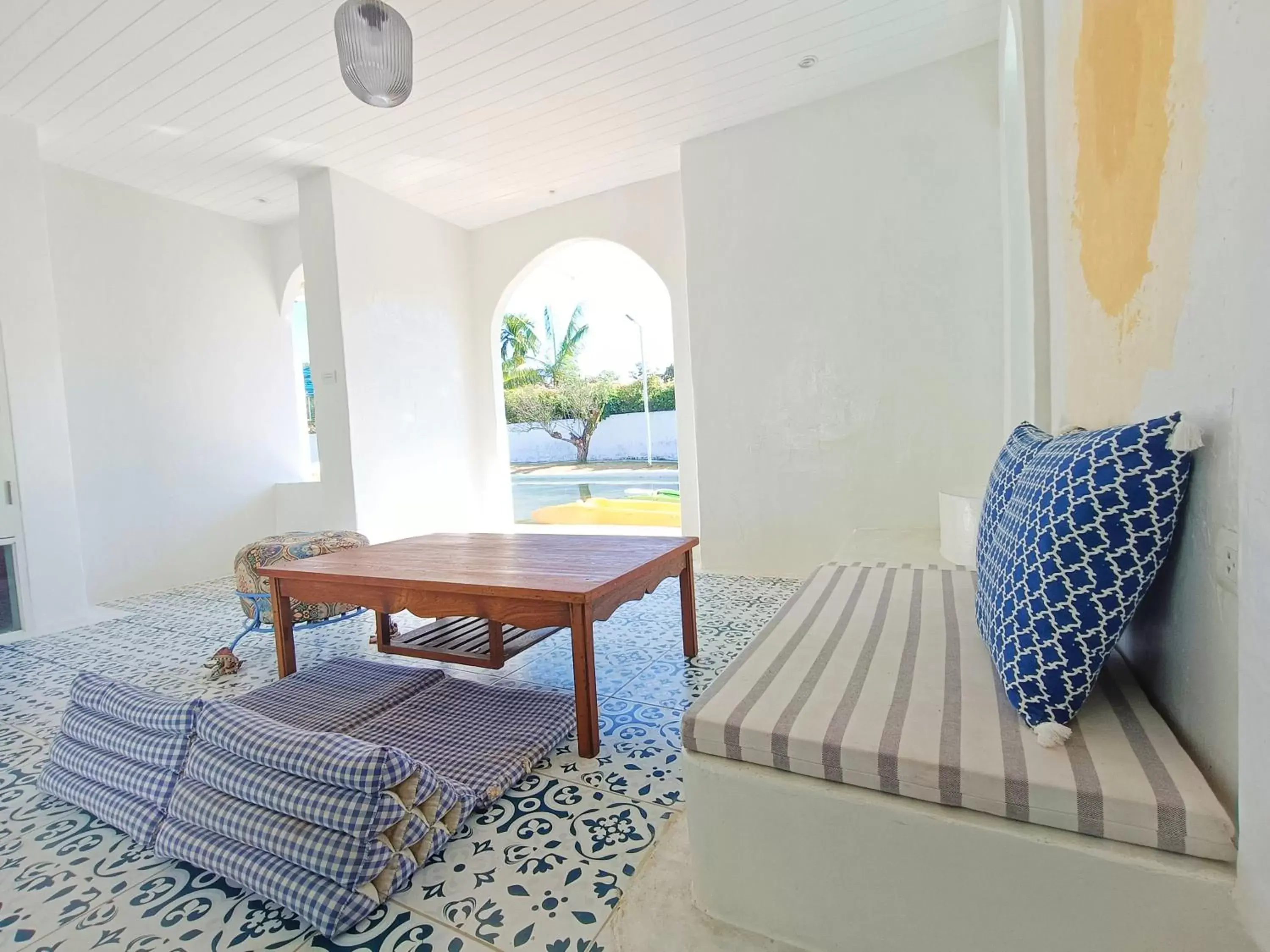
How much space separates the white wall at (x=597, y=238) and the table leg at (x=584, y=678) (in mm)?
2480

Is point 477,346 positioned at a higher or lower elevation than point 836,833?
higher

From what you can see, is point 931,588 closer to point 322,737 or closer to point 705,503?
point 322,737

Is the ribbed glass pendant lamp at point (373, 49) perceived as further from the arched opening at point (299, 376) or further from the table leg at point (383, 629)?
the arched opening at point (299, 376)

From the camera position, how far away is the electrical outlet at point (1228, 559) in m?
0.77

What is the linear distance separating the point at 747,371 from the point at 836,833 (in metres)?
3.33

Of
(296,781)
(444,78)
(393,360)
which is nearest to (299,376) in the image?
(393,360)

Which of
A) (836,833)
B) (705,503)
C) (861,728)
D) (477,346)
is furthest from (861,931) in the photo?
(477,346)

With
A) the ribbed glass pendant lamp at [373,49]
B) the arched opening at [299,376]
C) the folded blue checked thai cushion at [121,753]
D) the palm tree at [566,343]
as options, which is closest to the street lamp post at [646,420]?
the palm tree at [566,343]

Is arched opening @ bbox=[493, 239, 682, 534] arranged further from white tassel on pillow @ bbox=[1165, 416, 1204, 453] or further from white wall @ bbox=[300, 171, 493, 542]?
white tassel on pillow @ bbox=[1165, 416, 1204, 453]

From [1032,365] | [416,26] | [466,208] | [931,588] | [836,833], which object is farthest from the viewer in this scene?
[466,208]

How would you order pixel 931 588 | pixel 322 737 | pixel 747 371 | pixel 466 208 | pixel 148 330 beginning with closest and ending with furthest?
pixel 322 737 < pixel 931 588 < pixel 747 371 < pixel 148 330 < pixel 466 208

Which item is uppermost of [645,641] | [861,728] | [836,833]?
[861,728]

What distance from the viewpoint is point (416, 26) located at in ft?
9.45

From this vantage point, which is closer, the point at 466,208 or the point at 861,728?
the point at 861,728
